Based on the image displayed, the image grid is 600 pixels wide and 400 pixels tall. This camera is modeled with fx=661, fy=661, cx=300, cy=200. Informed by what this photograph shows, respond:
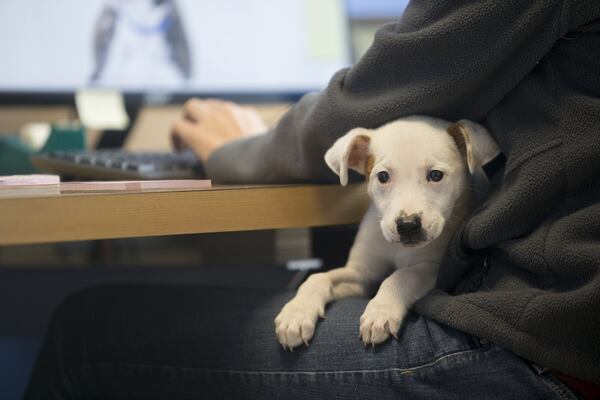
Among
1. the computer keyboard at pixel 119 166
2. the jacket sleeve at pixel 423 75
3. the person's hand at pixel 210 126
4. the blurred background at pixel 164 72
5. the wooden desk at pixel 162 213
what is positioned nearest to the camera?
the wooden desk at pixel 162 213

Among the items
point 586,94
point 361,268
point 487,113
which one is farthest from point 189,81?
point 586,94

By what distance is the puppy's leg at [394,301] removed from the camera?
69 cm

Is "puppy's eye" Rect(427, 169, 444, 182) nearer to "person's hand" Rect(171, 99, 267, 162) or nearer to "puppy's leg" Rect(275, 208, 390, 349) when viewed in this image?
"puppy's leg" Rect(275, 208, 390, 349)

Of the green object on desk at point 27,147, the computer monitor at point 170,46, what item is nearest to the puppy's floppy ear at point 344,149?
the computer monitor at point 170,46

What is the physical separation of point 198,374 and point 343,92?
36 centimetres

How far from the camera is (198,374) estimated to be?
2.44 feet

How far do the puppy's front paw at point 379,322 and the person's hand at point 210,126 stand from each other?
1.40 ft

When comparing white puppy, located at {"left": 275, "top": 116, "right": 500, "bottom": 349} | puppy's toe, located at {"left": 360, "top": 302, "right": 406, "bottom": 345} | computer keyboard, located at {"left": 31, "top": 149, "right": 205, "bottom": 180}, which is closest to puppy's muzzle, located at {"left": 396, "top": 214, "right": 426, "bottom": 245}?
white puppy, located at {"left": 275, "top": 116, "right": 500, "bottom": 349}

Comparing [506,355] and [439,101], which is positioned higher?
[439,101]

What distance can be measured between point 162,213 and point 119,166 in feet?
0.97

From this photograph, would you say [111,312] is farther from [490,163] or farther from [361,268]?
[490,163]

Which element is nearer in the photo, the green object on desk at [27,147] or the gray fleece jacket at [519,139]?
the gray fleece jacket at [519,139]

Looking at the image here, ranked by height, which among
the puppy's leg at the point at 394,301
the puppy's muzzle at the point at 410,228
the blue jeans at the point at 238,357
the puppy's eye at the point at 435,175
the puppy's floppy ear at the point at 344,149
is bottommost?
the blue jeans at the point at 238,357

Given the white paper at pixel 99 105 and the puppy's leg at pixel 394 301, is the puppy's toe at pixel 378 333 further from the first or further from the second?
the white paper at pixel 99 105
